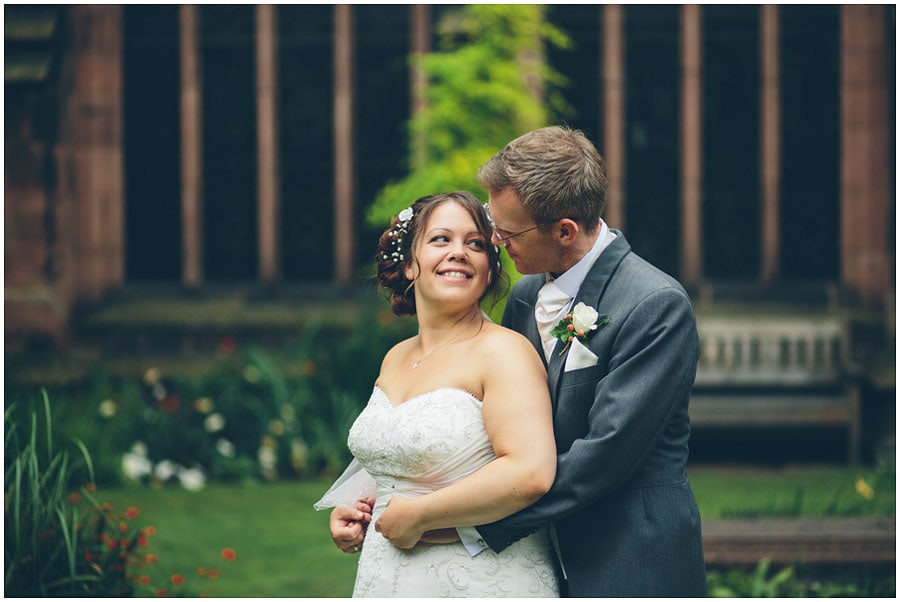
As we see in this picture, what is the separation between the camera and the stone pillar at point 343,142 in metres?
10.9

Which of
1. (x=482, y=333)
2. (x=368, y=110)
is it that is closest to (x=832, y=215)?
(x=368, y=110)

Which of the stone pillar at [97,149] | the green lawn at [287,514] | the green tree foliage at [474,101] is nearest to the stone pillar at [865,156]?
the green lawn at [287,514]

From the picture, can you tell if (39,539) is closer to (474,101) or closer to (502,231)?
(502,231)

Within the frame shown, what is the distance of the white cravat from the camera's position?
337cm

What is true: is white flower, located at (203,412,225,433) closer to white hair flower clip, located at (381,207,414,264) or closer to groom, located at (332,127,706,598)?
white hair flower clip, located at (381,207,414,264)

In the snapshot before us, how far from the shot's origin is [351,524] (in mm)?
3549

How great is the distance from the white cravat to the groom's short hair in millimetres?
257

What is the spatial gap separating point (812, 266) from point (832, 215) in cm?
50

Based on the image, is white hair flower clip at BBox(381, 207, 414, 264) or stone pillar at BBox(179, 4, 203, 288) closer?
white hair flower clip at BBox(381, 207, 414, 264)

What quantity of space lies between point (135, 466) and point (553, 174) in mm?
6414

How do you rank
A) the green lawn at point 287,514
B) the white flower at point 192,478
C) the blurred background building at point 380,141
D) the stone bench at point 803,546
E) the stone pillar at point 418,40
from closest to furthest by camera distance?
the stone bench at point 803,546
the green lawn at point 287,514
the white flower at point 192,478
the blurred background building at point 380,141
the stone pillar at point 418,40

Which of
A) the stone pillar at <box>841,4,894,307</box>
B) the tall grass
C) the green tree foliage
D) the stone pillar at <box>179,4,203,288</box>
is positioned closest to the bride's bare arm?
the tall grass

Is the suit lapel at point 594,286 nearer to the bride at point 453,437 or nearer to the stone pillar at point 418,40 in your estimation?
the bride at point 453,437

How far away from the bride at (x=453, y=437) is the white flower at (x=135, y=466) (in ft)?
18.4
